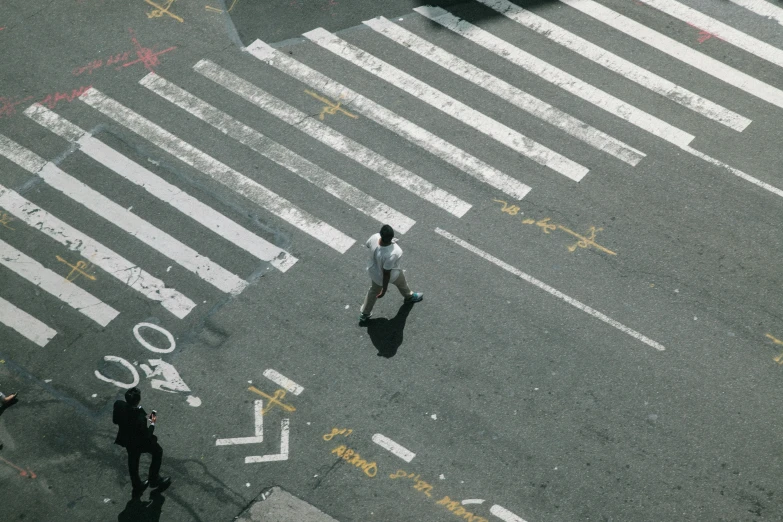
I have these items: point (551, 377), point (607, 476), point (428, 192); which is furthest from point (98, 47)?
point (607, 476)

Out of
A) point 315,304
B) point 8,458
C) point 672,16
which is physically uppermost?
point 672,16

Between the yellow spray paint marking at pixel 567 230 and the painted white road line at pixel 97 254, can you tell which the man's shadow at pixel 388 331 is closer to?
the yellow spray paint marking at pixel 567 230

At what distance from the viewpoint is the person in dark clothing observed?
10141 mm

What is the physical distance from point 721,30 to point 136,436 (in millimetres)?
11587

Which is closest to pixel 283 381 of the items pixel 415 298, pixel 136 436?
pixel 415 298

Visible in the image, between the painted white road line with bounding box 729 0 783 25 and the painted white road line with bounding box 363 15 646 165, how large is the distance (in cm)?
413

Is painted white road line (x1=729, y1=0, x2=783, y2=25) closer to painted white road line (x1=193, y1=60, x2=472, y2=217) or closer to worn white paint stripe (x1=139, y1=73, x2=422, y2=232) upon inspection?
painted white road line (x1=193, y1=60, x2=472, y2=217)

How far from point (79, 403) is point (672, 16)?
11384 millimetres

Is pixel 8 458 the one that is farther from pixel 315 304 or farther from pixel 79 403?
pixel 315 304

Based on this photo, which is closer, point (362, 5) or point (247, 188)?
point (247, 188)

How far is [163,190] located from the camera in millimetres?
14000

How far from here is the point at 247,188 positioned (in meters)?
14.0

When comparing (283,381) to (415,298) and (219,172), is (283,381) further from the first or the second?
(219,172)

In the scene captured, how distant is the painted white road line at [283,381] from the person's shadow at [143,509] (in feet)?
6.41
